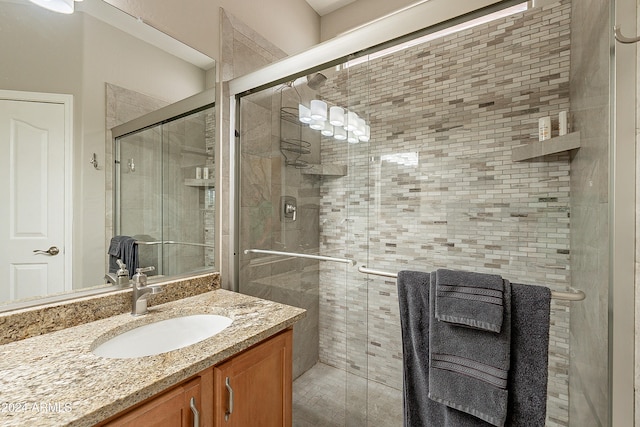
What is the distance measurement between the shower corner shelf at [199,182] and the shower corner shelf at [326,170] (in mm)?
575

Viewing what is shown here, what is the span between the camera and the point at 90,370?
0.75 m

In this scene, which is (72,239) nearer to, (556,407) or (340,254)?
(340,254)

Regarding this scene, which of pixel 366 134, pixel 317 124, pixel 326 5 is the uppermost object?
pixel 326 5

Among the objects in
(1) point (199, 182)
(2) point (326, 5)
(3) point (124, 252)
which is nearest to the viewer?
(3) point (124, 252)

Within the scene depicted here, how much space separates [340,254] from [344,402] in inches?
36.4

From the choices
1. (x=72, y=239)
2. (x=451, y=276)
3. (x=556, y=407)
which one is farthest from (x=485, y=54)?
(x=72, y=239)

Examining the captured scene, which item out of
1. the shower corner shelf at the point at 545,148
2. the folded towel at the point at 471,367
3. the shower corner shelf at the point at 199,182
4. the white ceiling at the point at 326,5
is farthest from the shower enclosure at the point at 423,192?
the white ceiling at the point at 326,5

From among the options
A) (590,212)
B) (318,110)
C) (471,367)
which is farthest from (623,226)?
(318,110)

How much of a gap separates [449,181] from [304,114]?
98cm

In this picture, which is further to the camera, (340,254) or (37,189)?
(340,254)

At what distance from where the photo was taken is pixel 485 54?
49.1 inches

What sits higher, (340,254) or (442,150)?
(442,150)

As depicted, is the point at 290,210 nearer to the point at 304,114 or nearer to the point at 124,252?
the point at 304,114

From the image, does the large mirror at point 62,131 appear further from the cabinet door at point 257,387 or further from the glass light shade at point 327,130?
the glass light shade at point 327,130
